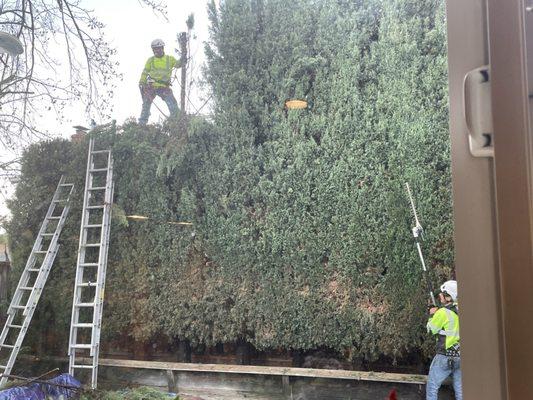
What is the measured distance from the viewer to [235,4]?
4449 millimetres

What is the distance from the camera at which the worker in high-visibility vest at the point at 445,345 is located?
131 inches

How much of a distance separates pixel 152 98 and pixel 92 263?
1.75 metres

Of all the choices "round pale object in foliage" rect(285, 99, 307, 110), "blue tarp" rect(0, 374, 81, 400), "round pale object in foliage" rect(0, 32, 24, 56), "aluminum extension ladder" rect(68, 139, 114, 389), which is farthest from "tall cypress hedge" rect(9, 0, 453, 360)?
"round pale object in foliage" rect(0, 32, 24, 56)

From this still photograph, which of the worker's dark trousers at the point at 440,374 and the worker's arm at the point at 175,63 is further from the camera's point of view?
the worker's arm at the point at 175,63

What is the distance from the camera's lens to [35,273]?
5.09 meters

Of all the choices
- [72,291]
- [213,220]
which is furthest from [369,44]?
[72,291]

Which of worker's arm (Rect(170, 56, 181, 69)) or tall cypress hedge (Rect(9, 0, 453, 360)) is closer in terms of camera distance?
tall cypress hedge (Rect(9, 0, 453, 360))

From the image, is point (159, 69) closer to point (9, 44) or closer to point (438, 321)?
point (9, 44)

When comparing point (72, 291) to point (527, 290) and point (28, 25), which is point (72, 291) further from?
point (527, 290)

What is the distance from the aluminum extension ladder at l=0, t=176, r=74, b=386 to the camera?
4.63m

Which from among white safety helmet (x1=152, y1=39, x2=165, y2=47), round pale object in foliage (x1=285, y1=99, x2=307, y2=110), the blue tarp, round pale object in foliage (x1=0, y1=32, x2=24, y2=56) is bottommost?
the blue tarp

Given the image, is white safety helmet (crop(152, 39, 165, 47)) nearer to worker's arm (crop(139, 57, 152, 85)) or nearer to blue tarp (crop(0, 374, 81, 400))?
worker's arm (crop(139, 57, 152, 85))

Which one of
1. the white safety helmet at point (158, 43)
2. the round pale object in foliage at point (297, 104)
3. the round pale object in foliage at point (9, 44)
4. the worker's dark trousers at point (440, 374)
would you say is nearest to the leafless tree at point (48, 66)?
the white safety helmet at point (158, 43)

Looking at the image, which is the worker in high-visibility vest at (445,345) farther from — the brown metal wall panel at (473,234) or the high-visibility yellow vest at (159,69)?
the high-visibility yellow vest at (159,69)
